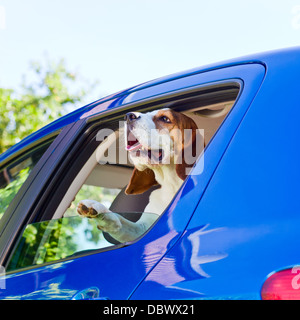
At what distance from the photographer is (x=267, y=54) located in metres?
1.55

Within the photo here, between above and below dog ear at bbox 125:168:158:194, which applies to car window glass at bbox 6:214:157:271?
below

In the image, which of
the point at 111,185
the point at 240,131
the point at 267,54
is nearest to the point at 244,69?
the point at 267,54

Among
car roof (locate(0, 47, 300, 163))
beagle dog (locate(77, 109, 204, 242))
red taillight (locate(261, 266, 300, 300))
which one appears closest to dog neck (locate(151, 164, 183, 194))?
beagle dog (locate(77, 109, 204, 242))

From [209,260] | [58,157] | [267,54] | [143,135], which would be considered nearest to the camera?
[209,260]

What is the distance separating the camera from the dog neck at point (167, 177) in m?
2.33

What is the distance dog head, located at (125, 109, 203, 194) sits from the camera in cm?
222

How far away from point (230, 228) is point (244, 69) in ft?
1.88

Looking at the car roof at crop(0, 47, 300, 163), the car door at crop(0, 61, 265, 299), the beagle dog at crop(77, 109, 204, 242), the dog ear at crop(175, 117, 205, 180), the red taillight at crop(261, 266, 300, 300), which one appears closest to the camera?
the red taillight at crop(261, 266, 300, 300)

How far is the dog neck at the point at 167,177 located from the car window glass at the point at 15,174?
0.62 metres

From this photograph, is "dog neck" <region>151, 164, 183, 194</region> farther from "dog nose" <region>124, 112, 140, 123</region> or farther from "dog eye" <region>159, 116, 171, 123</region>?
"dog nose" <region>124, 112, 140, 123</region>

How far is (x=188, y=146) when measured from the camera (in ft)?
7.61

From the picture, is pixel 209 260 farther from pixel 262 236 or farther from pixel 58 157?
pixel 58 157

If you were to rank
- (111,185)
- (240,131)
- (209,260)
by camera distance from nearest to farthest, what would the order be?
(209,260)
(240,131)
(111,185)

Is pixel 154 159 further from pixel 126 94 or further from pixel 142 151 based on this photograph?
pixel 126 94
